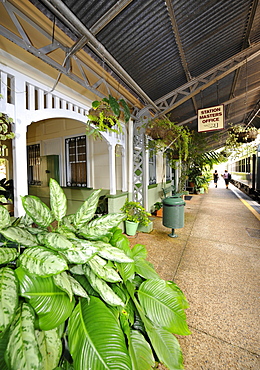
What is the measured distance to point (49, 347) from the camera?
0.79 meters

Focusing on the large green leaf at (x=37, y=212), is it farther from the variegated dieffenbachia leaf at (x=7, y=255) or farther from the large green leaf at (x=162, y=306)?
the large green leaf at (x=162, y=306)

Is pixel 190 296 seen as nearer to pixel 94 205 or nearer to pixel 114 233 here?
pixel 114 233

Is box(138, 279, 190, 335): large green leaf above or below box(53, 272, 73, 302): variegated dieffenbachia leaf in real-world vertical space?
below

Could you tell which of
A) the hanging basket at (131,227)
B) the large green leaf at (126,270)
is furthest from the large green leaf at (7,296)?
the hanging basket at (131,227)

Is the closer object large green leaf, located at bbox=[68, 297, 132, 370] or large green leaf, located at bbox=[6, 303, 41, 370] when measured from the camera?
large green leaf, located at bbox=[6, 303, 41, 370]

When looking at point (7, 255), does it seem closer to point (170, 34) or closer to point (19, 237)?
point (19, 237)

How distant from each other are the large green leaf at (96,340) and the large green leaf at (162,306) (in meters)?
0.39

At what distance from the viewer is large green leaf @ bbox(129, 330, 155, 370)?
96 centimetres

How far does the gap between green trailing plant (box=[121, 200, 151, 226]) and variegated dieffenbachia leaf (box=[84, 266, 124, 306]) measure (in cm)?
299

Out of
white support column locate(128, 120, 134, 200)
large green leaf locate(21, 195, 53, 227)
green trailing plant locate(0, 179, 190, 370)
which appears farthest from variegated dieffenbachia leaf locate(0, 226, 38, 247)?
white support column locate(128, 120, 134, 200)

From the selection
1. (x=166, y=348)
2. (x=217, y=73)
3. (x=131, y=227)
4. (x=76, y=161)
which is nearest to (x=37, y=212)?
(x=166, y=348)

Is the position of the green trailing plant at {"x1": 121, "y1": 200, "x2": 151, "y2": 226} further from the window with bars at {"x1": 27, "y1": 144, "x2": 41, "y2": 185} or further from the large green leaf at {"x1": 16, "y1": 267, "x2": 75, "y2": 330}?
the window with bars at {"x1": 27, "y1": 144, "x2": 41, "y2": 185}

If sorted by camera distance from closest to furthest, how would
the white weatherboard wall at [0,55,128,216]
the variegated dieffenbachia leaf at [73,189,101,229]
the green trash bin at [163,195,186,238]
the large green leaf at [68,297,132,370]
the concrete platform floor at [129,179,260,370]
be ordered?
the large green leaf at [68,297,132,370] < the variegated dieffenbachia leaf at [73,189,101,229] < the concrete platform floor at [129,179,260,370] < the white weatherboard wall at [0,55,128,216] < the green trash bin at [163,195,186,238]

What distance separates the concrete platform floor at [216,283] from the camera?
4.88 feet
